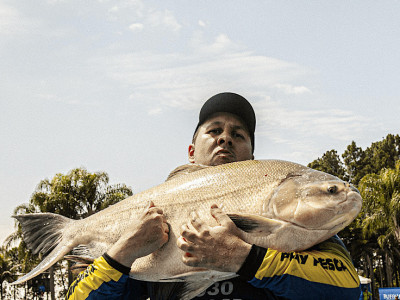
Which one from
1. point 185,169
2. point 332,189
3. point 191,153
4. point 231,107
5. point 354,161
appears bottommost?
point 332,189

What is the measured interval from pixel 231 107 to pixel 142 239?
4.34ft

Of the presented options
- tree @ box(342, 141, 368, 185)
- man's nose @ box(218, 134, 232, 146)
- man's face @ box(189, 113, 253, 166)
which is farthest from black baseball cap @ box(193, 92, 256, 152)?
tree @ box(342, 141, 368, 185)

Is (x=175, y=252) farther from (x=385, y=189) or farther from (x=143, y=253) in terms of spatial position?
(x=385, y=189)

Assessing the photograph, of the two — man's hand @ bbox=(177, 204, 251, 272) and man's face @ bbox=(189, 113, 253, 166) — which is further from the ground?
man's face @ bbox=(189, 113, 253, 166)

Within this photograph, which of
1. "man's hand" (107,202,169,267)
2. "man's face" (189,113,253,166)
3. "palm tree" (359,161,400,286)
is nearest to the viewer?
"man's hand" (107,202,169,267)

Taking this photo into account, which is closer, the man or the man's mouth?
the man

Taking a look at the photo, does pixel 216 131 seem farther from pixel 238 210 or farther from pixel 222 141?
pixel 238 210

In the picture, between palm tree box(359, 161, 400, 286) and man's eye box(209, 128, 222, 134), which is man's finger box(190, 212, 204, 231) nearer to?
man's eye box(209, 128, 222, 134)

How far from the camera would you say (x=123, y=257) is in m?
2.56

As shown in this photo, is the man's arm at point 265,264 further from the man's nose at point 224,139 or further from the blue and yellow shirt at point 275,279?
the man's nose at point 224,139

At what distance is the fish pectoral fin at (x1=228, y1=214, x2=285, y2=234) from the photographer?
2.32 meters

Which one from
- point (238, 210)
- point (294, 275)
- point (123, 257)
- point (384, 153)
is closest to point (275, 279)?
point (294, 275)

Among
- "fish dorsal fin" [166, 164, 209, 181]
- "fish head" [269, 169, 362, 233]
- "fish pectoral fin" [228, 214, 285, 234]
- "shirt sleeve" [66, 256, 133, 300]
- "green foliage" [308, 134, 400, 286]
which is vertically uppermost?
"green foliage" [308, 134, 400, 286]

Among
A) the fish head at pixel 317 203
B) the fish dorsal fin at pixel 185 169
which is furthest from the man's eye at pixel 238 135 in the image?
the fish head at pixel 317 203
